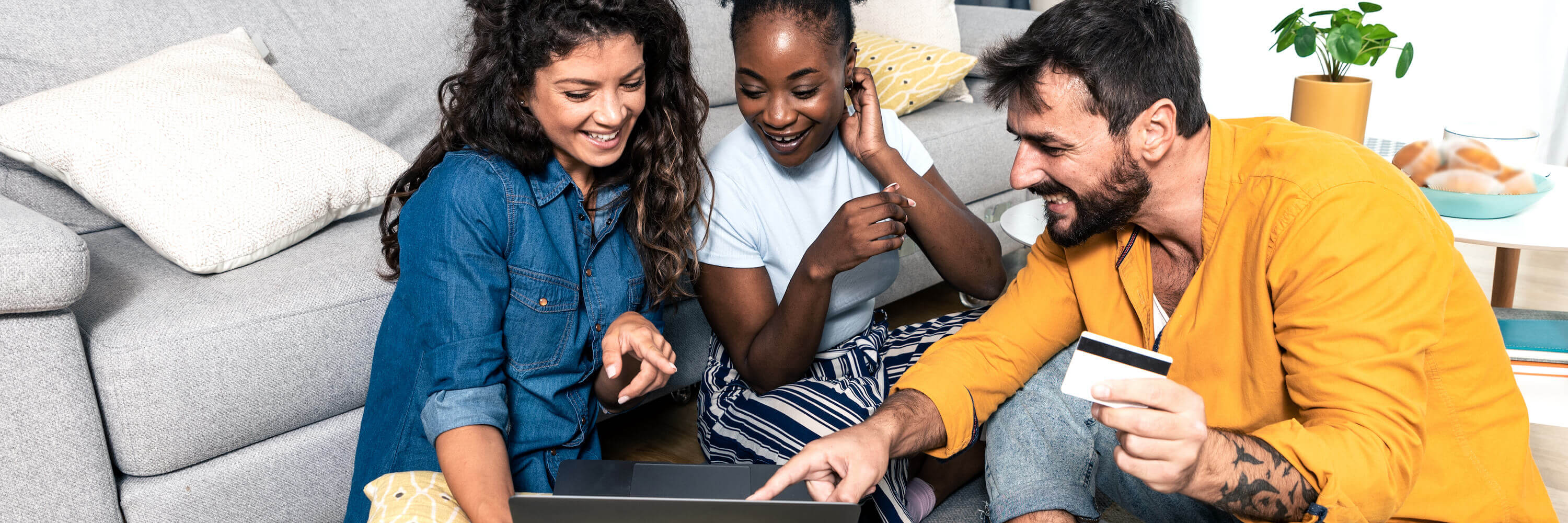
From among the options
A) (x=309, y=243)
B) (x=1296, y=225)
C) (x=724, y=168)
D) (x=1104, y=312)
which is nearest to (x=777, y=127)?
(x=724, y=168)

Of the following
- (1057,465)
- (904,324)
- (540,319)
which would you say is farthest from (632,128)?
(904,324)

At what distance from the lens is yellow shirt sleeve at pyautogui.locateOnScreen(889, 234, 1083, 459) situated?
46.1 inches

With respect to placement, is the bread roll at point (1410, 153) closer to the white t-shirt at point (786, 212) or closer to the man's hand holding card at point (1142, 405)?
the white t-shirt at point (786, 212)

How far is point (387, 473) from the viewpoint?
1117mm

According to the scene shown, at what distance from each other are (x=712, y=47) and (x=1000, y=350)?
149cm

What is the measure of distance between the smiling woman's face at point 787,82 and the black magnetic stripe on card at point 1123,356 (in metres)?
0.61

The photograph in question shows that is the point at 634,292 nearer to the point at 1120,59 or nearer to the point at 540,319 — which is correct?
the point at 540,319

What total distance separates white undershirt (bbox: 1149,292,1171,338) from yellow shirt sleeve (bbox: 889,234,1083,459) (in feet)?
0.37

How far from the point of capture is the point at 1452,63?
334cm

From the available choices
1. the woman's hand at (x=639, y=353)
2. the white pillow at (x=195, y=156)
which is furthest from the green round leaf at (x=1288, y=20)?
the white pillow at (x=195, y=156)

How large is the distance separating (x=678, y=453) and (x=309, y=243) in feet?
2.30

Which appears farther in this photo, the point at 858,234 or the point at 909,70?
the point at 909,70

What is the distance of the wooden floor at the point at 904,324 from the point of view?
171cm

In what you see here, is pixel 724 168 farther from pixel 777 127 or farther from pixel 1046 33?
pixel 1046 33
